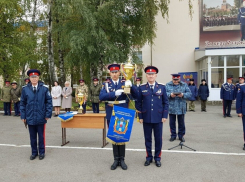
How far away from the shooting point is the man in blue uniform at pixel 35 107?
18.4 feet

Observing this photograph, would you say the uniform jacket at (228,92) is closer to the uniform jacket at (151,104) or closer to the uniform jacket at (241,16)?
the uniform jacket at (151,104)

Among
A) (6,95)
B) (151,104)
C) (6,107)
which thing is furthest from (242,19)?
(151,104)

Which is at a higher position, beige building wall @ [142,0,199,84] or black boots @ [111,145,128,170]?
beige building wall @ [142,0,199,84]

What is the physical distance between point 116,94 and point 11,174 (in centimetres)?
252

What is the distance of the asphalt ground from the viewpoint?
15.0ft

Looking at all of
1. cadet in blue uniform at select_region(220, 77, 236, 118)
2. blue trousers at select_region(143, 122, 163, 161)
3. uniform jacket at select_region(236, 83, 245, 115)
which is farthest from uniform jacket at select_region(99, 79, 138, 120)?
cadet in blue uniform at select_region(220, 77, 236, 118)

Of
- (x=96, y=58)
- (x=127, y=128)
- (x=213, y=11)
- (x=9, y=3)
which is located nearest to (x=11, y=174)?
(x=127, y=128)

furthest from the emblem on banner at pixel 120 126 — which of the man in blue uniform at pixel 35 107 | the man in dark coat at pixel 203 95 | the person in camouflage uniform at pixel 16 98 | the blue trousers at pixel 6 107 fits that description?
the blue trousers at pixel 6 107

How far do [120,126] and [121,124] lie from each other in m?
0.05

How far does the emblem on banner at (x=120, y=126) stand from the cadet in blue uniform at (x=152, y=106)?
0.41 metres

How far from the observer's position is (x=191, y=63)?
79.4ft

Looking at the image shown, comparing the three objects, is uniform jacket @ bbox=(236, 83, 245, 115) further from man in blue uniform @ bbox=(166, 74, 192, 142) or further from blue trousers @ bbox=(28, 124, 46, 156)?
blue trousers @ bbox=(28, 124, 46, 156)

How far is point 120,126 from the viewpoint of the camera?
487cm

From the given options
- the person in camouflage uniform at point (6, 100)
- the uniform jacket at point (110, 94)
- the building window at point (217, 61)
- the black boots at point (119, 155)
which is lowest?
the black boots at point (119, 155)
